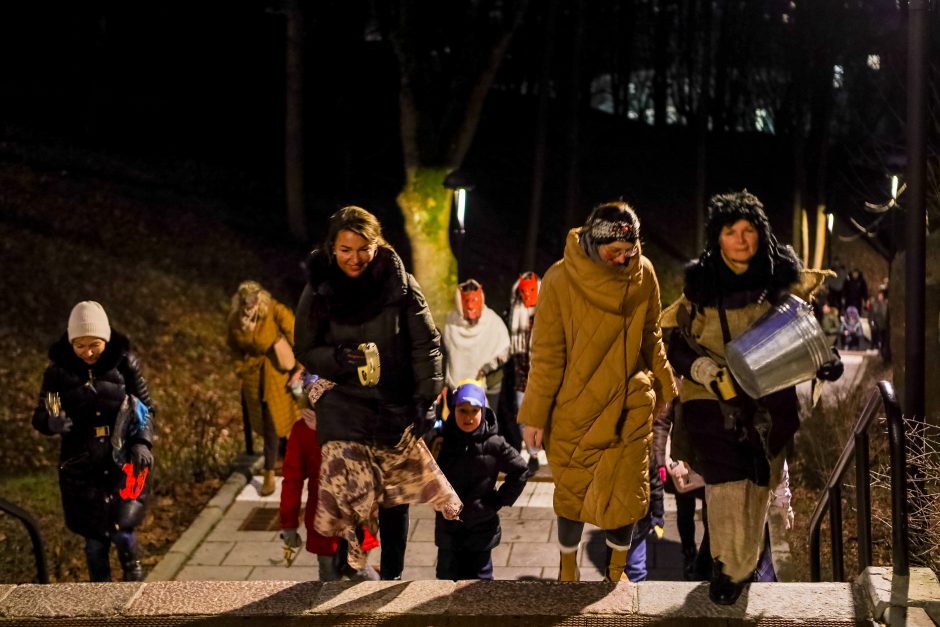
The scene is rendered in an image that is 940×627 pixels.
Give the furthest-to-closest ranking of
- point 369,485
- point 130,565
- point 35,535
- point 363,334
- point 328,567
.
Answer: point 130,565 < point 328,567 < point 35,535 < point 369,485 < point 363,334

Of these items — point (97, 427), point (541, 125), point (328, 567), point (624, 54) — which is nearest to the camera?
point (328, 567)

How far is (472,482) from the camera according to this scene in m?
6.19

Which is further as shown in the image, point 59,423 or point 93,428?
point 93,428

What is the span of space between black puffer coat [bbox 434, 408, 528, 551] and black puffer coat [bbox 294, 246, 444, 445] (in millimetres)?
806

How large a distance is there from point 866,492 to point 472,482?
6.99 feet

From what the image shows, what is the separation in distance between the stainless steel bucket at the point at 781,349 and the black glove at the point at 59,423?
384cm

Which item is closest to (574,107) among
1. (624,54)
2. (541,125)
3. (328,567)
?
(541,125)

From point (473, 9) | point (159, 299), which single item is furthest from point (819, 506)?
point (159, 299)

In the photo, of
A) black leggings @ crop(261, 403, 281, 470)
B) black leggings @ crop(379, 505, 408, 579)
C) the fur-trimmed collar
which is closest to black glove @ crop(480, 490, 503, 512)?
black leggings @ crop(379, 505, 408, 579)

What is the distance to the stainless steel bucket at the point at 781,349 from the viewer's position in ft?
14.9

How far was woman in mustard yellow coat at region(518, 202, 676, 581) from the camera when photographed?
16.5ft

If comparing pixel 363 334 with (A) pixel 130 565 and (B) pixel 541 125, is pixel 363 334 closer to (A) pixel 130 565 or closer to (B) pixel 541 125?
(A) pixel 130 565

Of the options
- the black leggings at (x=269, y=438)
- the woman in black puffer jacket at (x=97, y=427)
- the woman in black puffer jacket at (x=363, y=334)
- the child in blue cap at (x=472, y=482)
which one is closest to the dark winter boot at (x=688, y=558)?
the child in blue cap at (x=472, y=482)

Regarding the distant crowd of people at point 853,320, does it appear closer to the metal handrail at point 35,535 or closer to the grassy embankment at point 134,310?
the grassy embankment at point 134,310
